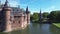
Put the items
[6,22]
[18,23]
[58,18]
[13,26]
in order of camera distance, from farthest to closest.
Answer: [58,18] < [18,23] < [13,26] < [6,22]

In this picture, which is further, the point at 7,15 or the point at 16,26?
the point at 16,26

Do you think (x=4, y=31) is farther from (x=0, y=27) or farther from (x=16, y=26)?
(x=16, y=26)

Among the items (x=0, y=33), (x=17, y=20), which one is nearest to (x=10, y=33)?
(x=0, y=33)

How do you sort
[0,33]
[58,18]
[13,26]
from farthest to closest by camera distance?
1. [58,18]
2. [13,26]
3. [0,33]

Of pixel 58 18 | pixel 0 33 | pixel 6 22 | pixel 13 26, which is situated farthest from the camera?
pixel 58 18

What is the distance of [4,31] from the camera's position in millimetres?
37344

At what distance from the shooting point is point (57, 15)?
83562mm

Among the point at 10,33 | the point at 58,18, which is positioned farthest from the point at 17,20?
the point at 58,18

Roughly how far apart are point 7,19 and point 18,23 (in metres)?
8.36

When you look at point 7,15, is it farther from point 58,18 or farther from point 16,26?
point 58,18

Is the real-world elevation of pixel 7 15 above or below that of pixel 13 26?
above

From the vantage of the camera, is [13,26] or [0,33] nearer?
[0,33]

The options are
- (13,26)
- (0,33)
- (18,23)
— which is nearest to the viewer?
(0,33)

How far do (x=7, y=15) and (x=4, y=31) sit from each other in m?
4.56
